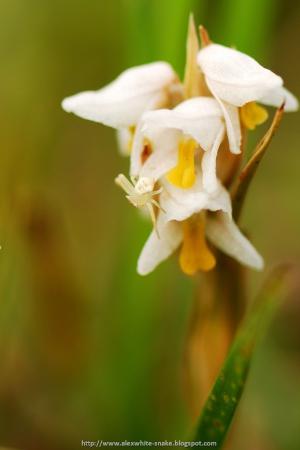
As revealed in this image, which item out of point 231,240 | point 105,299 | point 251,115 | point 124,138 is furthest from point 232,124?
point 105,299

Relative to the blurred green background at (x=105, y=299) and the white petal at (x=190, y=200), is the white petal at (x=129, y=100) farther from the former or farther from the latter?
the blurred green background at (x=105, y=299)

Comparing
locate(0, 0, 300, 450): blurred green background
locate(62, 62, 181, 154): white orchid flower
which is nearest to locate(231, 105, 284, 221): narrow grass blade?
locate(62, 62, 181, 154): white orchid flower

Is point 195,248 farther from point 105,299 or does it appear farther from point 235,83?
point 105,299

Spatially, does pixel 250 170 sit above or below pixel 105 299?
above

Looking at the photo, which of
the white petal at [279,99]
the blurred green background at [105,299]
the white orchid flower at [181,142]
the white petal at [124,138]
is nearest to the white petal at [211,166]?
the white orchid flower at [181,142]

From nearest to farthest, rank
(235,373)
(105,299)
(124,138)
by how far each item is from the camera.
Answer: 1. (235,373)
2. (124,138)
3. (105,299)
